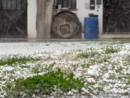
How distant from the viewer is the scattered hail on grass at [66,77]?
3881 millimetres

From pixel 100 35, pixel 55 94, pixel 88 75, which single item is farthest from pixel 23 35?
pixel 55 94

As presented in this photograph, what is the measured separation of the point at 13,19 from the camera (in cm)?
1631

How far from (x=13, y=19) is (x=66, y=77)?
12143mm

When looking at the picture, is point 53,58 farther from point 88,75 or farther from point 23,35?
point 23,35

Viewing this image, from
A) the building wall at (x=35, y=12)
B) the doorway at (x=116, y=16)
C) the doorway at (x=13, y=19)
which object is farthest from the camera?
the doorway at (x=116, y=16)

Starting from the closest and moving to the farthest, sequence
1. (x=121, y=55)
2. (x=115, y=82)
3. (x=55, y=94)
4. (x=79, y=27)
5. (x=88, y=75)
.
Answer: (x=55, y=94)
(x=115, y=82)
(x=88, y=75)
(x=121, y=55)
(x=79, y=27)

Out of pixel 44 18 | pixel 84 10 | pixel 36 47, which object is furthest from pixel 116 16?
pixel 36 47

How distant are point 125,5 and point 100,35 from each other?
1.73m

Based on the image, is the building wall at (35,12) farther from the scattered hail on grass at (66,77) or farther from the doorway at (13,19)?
the scattered hail on grass at (66,77)

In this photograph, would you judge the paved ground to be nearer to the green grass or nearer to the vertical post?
the green grass

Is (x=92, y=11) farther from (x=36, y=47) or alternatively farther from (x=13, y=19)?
(x=36, y=47)

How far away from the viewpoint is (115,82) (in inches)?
177

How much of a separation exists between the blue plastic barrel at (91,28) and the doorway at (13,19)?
2.61 metres

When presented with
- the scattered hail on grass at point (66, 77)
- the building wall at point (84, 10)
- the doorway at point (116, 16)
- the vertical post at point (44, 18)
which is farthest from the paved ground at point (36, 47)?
the doorway at point (116, 16)
